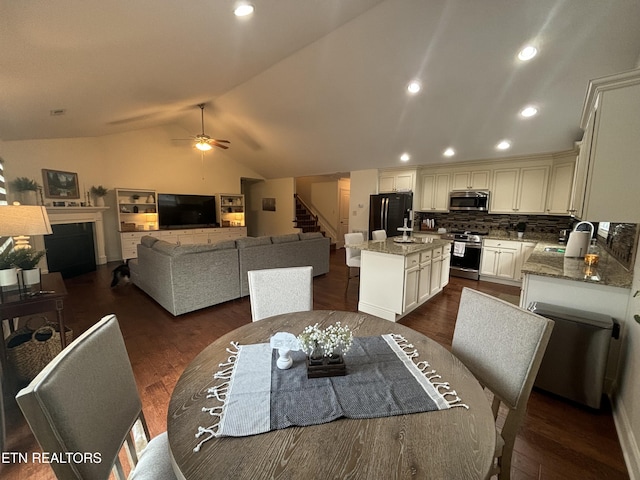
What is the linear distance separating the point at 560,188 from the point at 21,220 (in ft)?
22.2

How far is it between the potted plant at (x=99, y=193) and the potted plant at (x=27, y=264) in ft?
15.3

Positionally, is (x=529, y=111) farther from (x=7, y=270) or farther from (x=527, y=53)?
(x=7, y=270)

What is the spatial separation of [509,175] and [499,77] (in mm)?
2273

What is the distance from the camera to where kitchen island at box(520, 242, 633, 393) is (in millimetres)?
1945

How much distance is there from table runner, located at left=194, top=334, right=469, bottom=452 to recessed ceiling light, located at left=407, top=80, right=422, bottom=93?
3.73 metres

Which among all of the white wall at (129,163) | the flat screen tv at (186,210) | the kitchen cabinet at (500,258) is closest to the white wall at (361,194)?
the kitchen cabinet at (500,258)

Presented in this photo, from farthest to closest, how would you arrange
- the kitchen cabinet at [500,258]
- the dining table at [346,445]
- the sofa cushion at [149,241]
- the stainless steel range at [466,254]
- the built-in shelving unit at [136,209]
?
the built-in shelving unit at [136,209], the stainless steel range at [466,254], the kitchen cabinet at [500,258], the sofa cushion at [149,241], the dining table at [346,445]

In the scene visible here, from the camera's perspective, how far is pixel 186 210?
753 cm

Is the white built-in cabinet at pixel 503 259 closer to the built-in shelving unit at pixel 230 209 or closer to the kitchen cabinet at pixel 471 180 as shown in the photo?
the kitchen cabinet at pixel 471 180

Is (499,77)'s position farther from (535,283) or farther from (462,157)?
(535,283)

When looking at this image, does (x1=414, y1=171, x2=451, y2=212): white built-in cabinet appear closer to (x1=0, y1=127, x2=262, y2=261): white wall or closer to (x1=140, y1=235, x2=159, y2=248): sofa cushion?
(x1=140, y1=235, x2=159, y2=248): sofa cushion

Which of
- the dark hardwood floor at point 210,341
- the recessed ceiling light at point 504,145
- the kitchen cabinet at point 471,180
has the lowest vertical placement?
the dark hardwood floor at point 210,341

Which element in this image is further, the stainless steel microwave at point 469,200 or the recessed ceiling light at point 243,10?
the stainless steel microwave at point 469,200

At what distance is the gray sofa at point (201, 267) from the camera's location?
325cm
